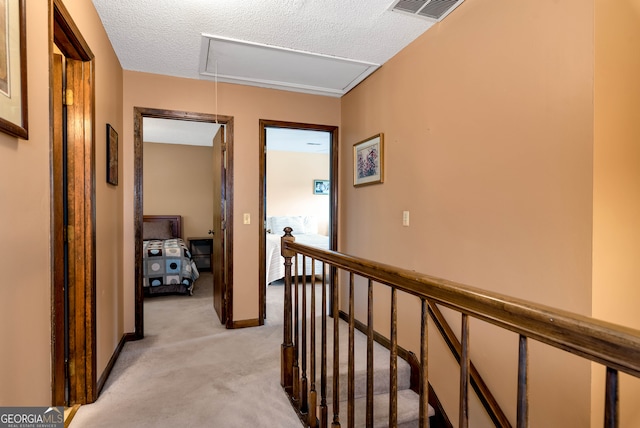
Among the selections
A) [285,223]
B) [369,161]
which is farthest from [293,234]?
[369,161]

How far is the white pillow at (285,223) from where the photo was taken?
647cm

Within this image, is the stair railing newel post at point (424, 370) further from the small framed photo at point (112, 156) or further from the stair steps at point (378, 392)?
the small framed photo at point (112, 156)

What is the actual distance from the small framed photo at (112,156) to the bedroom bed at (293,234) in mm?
2718

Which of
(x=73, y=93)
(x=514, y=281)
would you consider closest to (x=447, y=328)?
(x=514, y=281)

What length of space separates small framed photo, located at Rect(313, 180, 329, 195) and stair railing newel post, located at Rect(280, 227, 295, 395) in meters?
5.19

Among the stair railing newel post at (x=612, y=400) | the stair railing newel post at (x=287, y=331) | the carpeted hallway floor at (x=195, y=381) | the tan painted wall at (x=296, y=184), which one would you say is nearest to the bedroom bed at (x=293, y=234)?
the tan painted wall at (x=296, y=184)

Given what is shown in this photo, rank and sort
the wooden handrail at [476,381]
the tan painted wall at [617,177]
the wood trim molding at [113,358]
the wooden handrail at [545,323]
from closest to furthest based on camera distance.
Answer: the wooden handrail at [545,323]
the tan painted wall at [617,177]
the wooden handrail at [476,381]
the wood trim molding at [113,358]

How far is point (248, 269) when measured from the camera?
324 cm

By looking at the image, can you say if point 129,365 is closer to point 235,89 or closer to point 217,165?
point 217,165

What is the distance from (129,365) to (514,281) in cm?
262

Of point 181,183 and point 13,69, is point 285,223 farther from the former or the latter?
Result: point 13,69

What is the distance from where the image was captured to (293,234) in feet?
20.6

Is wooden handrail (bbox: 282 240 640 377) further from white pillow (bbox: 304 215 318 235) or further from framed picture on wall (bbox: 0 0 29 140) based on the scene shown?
white pillow (bbox: 304 215 318 235)

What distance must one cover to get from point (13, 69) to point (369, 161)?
243 cm
